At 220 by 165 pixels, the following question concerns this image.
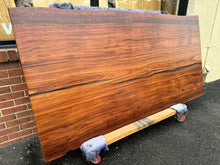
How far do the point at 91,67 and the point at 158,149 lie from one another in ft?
3.43

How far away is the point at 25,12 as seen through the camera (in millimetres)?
853

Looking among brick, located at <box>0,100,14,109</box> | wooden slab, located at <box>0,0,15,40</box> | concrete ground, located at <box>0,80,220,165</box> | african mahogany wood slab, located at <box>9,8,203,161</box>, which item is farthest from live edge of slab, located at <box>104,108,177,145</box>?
wooden slab, located at <box>0,0,15,40</box>

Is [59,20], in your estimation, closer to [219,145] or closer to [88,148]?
[88,148]

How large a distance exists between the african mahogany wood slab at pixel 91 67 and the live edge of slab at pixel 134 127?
52 millimetres

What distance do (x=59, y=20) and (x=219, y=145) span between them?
1.89 metres

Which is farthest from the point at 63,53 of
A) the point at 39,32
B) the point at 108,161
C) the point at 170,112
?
the point at 170,112

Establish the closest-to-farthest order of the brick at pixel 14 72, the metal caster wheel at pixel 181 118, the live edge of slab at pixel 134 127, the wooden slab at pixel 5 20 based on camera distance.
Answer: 1. the live edge of slab at pixel 134 127
2. the brick at pixel 14 72
3. the wooden slab at pixel 5 20
4. the metal caster wheel at pixel 181 118

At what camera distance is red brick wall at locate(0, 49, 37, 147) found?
1276 mm

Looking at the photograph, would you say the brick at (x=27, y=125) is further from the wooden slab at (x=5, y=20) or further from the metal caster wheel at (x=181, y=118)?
the metal caster wheel at (x=181, y=118)

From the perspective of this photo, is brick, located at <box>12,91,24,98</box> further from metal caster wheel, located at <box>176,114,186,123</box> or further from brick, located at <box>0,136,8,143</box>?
metal caster wheel, located at <box>176,114,186,123</box>

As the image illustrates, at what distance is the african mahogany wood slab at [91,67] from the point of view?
923 millimetres

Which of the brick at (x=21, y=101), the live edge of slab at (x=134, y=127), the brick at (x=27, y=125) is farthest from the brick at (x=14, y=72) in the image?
the live edge of slab at (x=134, y=127)

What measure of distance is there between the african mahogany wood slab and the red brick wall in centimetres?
56

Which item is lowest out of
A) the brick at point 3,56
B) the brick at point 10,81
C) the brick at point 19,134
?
the brick at point 19,134
